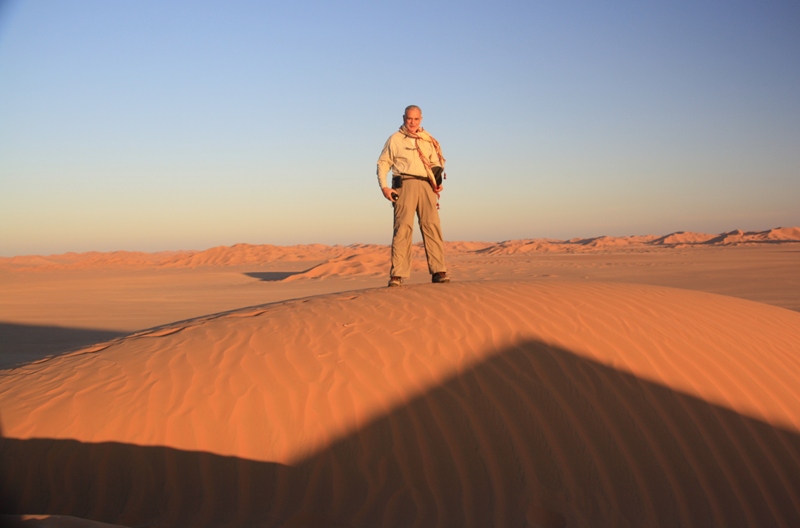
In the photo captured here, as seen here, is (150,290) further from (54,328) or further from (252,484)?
(252,484)

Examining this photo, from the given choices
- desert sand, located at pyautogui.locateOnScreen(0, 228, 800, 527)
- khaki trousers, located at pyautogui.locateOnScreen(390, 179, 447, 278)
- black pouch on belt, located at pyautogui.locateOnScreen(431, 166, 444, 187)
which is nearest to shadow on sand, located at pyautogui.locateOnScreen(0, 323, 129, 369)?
desert sand, located at pyautogui.locateOnScreen(0, 228, 800, 527)

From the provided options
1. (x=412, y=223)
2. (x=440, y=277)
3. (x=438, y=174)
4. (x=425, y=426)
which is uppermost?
(x=438, y=174)

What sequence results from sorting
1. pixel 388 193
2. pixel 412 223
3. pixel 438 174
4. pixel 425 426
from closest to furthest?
pixel 425 426, pixel 388 193, pixel 412 223, pixel 438 174

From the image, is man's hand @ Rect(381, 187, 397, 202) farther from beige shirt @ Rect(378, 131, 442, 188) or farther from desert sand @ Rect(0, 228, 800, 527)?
desert sand @ Rect(0, 228, 800, 527)

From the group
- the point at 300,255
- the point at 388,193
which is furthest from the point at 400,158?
the point at 300,255

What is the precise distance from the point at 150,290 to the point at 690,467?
59.8 feet

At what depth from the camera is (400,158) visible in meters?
6.16

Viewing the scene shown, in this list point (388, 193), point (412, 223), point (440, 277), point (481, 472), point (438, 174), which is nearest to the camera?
point (481, 472)

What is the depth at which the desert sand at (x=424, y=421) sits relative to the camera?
3.06 meters

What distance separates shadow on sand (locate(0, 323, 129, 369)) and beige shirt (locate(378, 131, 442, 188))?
4.10 meters

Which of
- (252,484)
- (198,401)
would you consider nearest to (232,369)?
(198,401)

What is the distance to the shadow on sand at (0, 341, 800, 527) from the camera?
298 cm

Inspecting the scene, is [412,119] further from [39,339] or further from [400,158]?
[39,339]

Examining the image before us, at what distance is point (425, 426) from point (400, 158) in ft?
11.0
